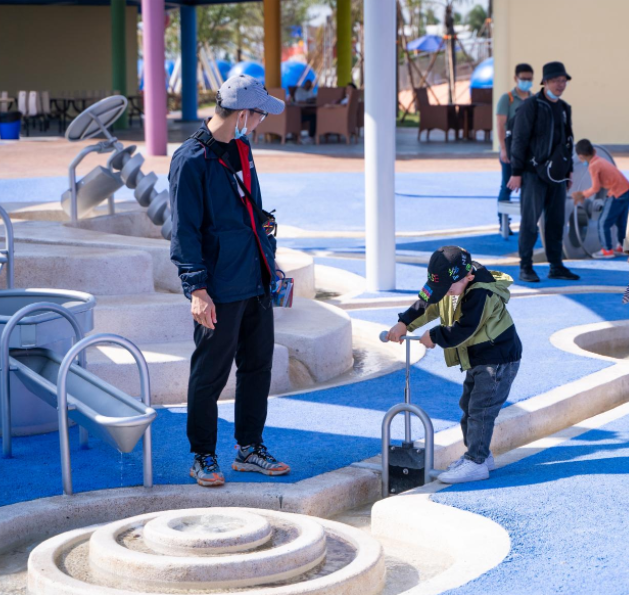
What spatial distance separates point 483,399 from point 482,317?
390mm

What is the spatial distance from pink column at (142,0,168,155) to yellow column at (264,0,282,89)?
7.00 m

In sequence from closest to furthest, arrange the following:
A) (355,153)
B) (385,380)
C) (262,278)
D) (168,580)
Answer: (168,580) → (262,278) → (385,380) → (355,153)

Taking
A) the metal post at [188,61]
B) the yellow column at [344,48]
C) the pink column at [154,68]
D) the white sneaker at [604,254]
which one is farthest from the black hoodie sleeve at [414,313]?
the metal post at [188,61]

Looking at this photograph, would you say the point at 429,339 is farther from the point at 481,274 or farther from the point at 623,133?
the point at 623,133

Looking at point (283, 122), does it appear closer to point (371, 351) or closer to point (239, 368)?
point (371, 351)

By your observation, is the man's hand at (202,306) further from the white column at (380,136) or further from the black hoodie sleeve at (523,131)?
the black hoodie sleeve at (523,131)

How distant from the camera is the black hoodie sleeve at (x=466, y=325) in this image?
4.71 m

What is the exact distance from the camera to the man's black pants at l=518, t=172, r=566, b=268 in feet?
30.5

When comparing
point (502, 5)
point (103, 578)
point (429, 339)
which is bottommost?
point (103, 578)

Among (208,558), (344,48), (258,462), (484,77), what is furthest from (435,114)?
(208,558)

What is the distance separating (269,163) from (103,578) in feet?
56.2

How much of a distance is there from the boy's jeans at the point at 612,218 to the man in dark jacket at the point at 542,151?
1505 mm

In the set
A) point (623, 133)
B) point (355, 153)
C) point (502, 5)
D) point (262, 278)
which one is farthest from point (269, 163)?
point (262, 278)

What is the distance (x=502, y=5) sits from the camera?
912 inches
